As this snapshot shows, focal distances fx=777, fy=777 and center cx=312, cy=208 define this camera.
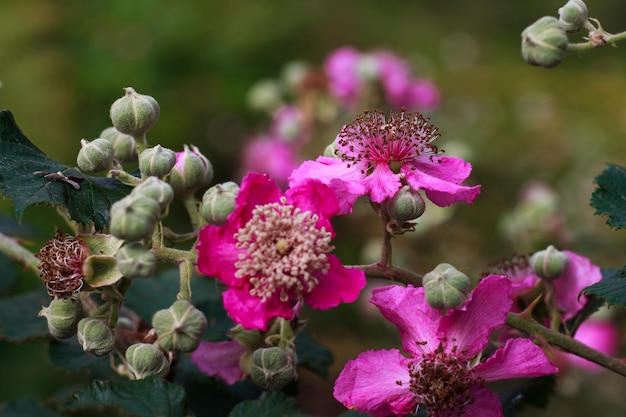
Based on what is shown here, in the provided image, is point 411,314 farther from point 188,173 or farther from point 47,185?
point 47,185

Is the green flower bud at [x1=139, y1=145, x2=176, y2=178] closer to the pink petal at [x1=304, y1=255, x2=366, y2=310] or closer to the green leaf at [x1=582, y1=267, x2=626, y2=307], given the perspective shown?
the pink petal at [x1=304, y1=255, x2=366, y2=310]

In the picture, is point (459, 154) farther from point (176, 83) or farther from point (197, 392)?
point (176, 83)

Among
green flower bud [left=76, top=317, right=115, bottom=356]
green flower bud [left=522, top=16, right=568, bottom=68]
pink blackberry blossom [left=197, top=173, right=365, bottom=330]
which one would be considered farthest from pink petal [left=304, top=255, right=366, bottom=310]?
green flower bud [left=522, top=16, right=568, bottom=68]

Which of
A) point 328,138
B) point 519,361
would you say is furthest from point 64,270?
point 328,138

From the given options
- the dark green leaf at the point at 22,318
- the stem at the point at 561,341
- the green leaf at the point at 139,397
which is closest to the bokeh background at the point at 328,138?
the dark green leaf at the point at 22,318

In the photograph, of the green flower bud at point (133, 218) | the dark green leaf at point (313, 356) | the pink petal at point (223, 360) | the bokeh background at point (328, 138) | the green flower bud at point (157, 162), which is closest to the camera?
the green flower bud at point (133, 218)

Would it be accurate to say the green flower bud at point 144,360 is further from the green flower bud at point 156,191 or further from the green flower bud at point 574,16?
the green flower bud at point 574,16

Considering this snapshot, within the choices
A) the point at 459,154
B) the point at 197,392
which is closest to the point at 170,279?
the point at 197,392
